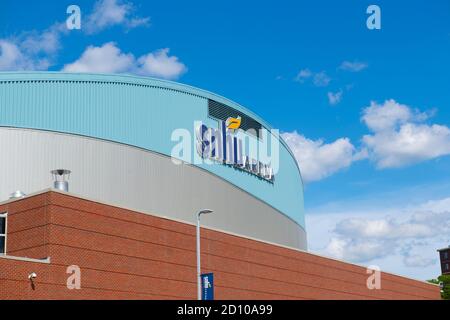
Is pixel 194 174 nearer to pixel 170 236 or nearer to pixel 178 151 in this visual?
pixel 178 151

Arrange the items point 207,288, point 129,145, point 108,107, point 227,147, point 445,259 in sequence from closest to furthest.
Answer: point 207,288 < point 129,145 < point 108,107 < point 227,147 < point 445,259

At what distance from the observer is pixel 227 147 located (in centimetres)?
5684

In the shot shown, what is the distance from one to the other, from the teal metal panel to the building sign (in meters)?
0.79

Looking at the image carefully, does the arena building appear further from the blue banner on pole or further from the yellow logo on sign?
the blue banner on pole

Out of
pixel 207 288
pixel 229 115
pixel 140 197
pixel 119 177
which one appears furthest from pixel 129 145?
pixel 207 288

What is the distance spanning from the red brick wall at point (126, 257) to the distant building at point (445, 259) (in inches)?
5344

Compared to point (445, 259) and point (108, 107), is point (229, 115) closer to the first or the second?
point (108, 107)

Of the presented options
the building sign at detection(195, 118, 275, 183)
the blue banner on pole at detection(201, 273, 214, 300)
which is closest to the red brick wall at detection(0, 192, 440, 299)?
the blue banner on pole at detection(201, 273, 214, 300)

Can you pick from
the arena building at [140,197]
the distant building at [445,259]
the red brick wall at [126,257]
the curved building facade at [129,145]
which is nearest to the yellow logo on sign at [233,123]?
the arena building at [140,197]

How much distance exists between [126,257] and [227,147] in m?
21.9

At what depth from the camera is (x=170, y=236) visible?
4012 cm

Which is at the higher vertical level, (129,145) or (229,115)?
(229,115)

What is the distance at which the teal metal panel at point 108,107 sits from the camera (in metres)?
45.7
